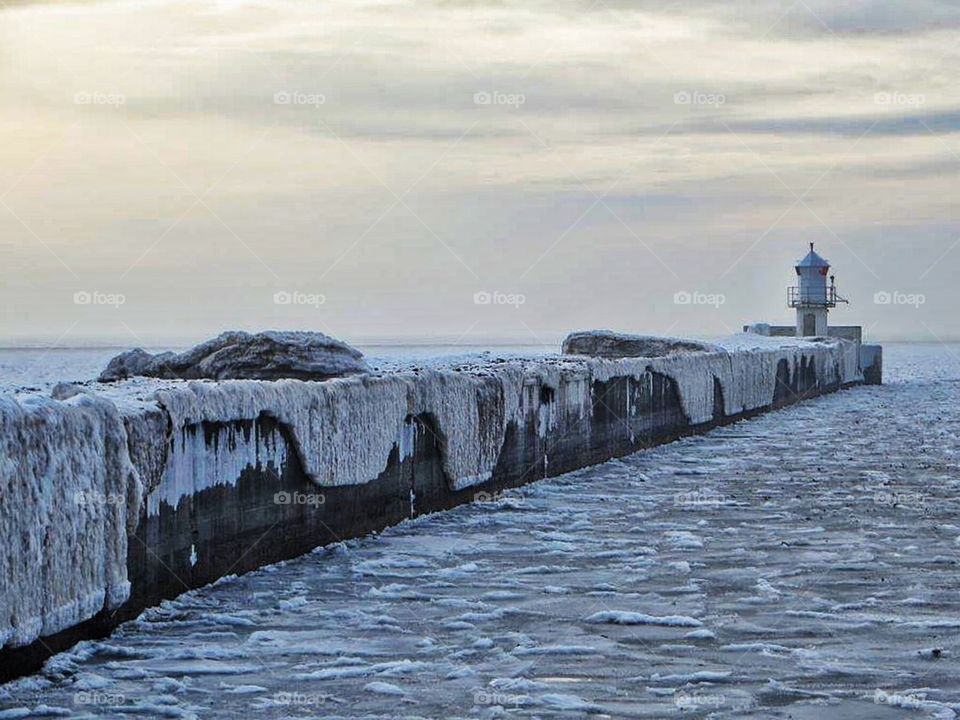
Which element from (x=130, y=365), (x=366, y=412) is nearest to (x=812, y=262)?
(x=130, y=365)

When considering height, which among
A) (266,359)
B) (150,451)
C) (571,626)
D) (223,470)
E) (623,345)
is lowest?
(571,626)

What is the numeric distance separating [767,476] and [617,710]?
11.2 meters

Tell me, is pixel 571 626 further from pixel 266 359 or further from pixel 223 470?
pixel 266 359

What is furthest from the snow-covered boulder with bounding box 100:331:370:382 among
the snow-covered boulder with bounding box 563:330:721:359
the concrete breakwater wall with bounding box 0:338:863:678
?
the snow-covered boulder with bounding box 563:330:721:359

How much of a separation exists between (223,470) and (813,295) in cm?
6186

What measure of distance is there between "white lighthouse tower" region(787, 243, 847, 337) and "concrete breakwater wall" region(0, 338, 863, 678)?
52605mm

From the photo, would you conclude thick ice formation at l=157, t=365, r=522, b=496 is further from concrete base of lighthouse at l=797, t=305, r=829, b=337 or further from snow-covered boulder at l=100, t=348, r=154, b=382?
concrete base of lighthouse at l=797, t=305, r=829, b=337

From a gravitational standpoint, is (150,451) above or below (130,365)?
below

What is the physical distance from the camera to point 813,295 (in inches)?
2694

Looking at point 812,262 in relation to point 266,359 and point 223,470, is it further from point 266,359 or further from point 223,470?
point 223,470

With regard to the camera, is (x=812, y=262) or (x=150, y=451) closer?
(x=150, y=451)

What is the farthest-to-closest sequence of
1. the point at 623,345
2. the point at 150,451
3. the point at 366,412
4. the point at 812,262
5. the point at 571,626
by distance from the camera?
the point at 812,262 < the point at 623,345 < the point at 366,412 < the point at 150,451 < the point at 571,626

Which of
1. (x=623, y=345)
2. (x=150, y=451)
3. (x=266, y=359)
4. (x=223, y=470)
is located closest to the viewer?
(x=150, y=451)

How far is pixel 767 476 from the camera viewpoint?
17.0m
